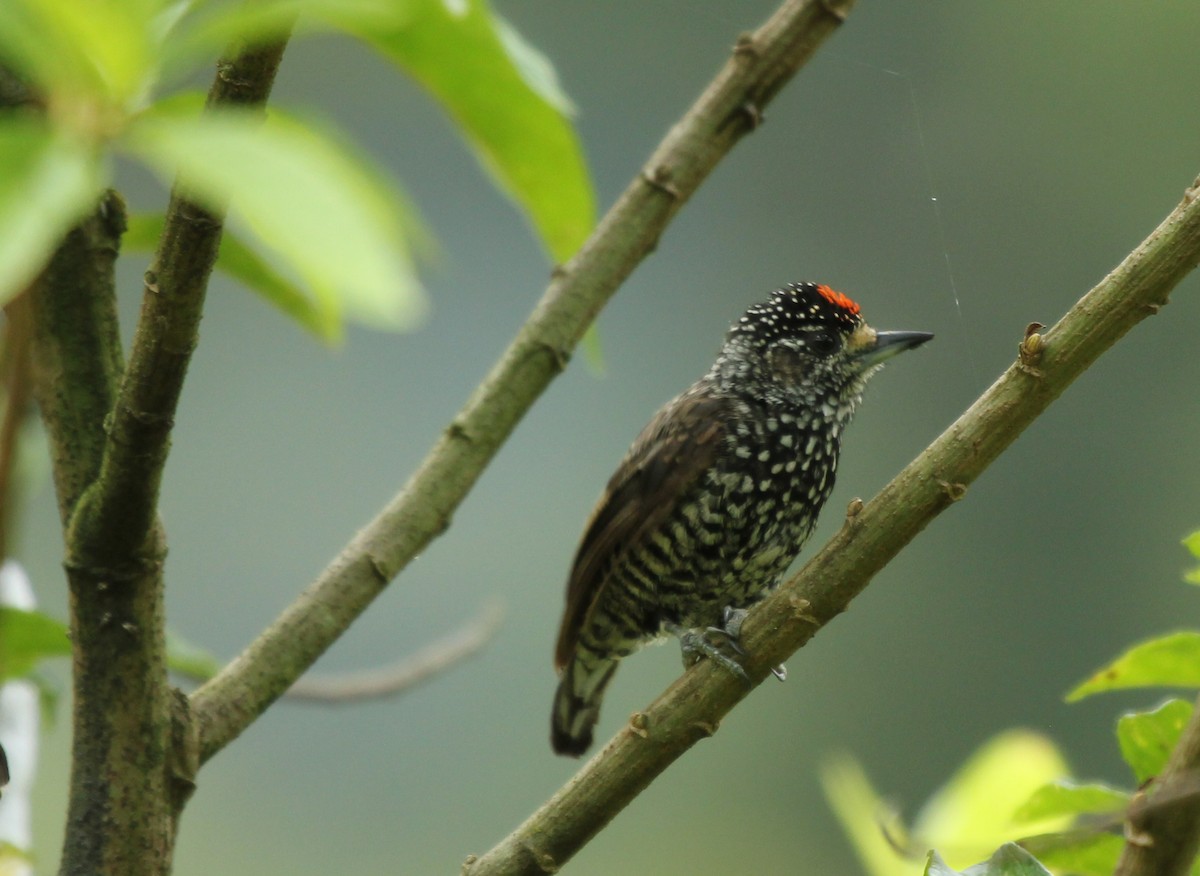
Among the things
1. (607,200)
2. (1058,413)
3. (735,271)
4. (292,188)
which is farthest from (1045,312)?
(292,188)

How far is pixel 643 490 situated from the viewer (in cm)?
337

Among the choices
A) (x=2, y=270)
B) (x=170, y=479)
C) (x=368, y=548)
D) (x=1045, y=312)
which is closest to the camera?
(x=2, y=270)

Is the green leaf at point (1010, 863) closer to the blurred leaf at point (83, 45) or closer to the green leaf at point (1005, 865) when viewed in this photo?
the green leaf at point (1005, 865)

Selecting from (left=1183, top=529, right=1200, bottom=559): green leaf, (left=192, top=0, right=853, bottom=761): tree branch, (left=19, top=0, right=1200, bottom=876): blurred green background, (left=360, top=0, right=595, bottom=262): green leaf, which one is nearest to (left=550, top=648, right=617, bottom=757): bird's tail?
(left=192, top=0, right=853, bottom=761): tree branch

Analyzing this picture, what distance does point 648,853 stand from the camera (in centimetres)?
1116

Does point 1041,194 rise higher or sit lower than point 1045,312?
higher

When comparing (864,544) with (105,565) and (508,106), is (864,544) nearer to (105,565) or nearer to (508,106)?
(508,106)

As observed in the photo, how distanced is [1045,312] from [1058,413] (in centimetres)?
140

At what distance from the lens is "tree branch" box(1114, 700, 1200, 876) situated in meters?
1.32

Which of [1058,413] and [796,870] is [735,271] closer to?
[1058,413]

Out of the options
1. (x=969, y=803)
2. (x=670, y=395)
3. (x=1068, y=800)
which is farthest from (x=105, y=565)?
(x=670, y=395)

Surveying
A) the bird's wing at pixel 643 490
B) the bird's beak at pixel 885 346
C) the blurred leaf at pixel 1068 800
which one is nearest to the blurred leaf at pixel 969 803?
the blurred leaf at pixel 1068 800

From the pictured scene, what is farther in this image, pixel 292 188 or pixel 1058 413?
pixel 1058 413

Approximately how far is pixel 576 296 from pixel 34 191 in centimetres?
198
